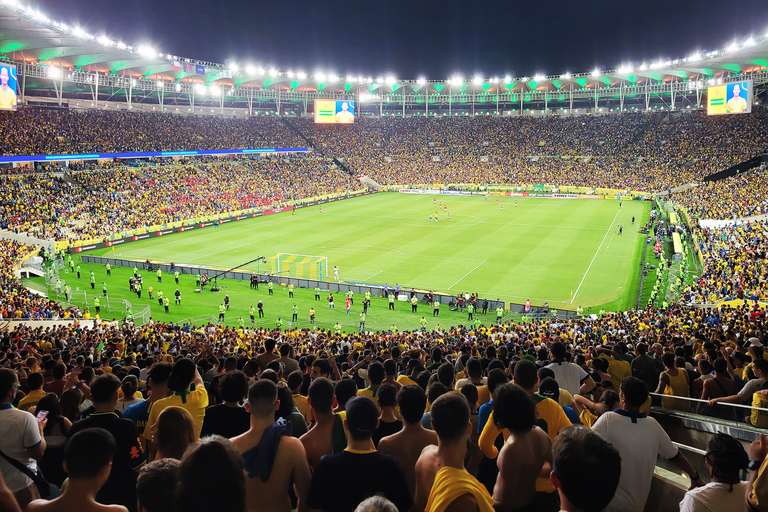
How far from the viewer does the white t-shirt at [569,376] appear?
27.1 feet

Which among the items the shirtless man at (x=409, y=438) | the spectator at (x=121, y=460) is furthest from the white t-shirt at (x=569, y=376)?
the spectator at (x=121, y=460)

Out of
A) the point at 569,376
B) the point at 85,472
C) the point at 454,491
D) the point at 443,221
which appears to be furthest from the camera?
the point at 443,221

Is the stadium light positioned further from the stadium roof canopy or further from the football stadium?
the football stadium

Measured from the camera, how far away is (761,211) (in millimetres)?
46281

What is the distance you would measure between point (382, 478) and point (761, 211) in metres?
52.6

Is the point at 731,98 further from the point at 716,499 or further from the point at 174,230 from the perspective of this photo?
the point at 716,499

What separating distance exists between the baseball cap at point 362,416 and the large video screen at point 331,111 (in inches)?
3874

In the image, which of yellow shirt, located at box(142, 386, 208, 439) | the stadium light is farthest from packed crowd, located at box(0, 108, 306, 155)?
yellow shirt, located at box(142, 386, 208, 439)

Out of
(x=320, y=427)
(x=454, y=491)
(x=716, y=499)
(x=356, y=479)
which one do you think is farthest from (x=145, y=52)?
(x=716, y=499)

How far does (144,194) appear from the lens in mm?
61375

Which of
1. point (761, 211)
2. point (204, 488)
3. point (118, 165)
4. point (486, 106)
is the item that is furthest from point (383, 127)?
point (204, 488)

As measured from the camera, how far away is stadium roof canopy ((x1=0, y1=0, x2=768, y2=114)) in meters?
54.4

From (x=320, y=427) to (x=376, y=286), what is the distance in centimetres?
3083

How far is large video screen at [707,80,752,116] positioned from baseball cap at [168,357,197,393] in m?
85.7
